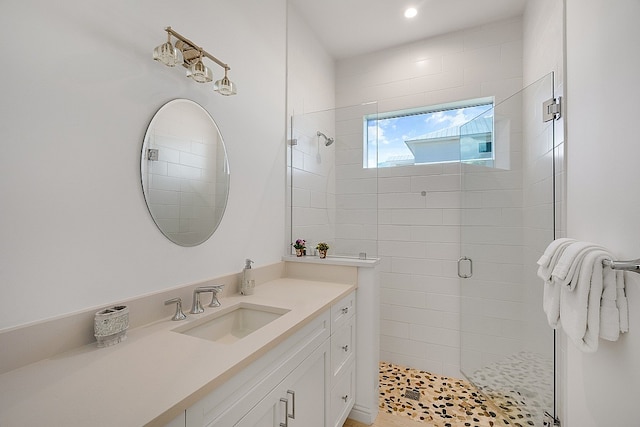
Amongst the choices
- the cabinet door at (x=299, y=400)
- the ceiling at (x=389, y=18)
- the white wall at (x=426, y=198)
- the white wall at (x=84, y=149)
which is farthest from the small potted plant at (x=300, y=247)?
the ceiling at (x=389, y=18)

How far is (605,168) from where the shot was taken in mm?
1188

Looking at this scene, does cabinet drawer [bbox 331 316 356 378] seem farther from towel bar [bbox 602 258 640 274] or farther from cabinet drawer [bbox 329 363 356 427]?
towel bar [bbox 602 258 640 274]

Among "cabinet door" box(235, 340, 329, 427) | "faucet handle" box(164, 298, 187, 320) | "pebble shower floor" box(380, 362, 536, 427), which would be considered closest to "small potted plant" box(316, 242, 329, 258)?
"cabinet door" box(235, 340, 329, 427)

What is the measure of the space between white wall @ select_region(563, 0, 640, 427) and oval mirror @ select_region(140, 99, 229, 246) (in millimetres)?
1779

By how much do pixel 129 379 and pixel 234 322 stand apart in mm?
719

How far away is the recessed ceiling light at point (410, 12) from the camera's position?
2291 millimetres

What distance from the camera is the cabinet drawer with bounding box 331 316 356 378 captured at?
1.60 meters

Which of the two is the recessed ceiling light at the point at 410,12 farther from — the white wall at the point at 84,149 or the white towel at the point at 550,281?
the white towel at the point at 550,281

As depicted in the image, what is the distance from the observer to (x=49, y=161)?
3.06ft

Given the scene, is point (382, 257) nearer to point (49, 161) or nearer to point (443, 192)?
point (443, 192)

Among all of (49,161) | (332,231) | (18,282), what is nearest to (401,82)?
(332,231)

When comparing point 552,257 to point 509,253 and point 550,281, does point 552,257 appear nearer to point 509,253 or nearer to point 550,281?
point 550,281

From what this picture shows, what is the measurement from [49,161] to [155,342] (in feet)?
2.33

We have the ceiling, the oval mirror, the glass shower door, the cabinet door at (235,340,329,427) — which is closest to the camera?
the cabinet door at (235,340,329,427)
